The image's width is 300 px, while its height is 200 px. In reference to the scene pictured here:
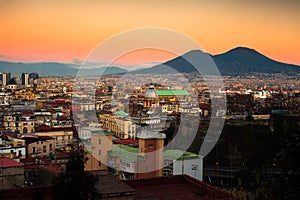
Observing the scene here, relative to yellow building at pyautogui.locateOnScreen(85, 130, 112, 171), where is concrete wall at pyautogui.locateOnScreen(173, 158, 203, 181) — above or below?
below

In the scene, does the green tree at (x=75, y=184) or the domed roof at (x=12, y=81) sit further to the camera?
the domed roof at (x=12, y=81)

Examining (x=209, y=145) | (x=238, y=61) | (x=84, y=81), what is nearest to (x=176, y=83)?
(x=84, y=81)

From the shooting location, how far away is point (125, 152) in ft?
21.4

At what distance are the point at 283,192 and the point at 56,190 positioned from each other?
1.49 meters

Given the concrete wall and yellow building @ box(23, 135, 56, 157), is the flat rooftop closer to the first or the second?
the concrete wall

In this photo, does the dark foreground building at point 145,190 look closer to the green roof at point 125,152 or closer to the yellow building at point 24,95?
the green roof at point 125,152

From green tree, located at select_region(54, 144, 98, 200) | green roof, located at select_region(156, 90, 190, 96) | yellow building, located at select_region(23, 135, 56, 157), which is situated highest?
green roof, located at select_region(156, 90, 190, 96)

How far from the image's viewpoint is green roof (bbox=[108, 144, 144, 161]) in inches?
243

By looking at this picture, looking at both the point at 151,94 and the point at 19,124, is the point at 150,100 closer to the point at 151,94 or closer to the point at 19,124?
the point at 151,94

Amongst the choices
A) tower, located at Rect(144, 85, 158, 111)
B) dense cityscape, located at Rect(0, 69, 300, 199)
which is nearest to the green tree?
dense cityscape, located at Rect(0, 69, 300, 199)

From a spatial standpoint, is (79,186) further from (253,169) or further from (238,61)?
(238,61)

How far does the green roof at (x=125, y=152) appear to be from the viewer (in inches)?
243

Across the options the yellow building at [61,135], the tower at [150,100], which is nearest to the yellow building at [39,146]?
the yellow building at [61,135]

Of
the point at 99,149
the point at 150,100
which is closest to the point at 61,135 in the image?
the point at 99,149
